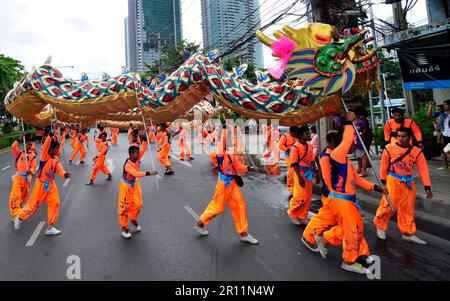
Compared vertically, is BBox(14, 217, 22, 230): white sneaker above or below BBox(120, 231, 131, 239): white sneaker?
above

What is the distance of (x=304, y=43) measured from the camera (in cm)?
379

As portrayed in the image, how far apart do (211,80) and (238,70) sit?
69cm

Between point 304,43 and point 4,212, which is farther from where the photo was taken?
point 4,212

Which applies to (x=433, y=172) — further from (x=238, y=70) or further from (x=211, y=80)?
(x=211, y=80)

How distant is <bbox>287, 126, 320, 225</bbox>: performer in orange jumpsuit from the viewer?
5.16 m

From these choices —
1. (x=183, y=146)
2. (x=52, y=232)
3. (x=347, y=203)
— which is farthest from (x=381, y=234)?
(x=183, y=146)

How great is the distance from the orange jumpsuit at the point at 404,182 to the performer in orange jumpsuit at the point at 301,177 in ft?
3.76

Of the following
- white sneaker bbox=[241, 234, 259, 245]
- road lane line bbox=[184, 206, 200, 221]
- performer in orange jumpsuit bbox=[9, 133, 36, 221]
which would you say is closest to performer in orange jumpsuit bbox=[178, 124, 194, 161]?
road lane line bbox=[184, 206, 200, 221]

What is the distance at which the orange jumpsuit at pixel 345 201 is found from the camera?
11.5ft

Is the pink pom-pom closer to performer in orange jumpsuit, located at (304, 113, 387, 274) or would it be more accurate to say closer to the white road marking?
performer in orange jumpsuit, located at (304, 113, 387, 274)

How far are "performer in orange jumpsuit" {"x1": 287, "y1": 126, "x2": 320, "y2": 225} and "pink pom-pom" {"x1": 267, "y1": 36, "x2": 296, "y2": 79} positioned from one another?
185 centimetres

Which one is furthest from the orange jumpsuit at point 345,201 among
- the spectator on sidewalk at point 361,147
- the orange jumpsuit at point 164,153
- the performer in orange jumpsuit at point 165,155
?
the orange jumpsuit at point 164,153

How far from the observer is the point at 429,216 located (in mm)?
5305
